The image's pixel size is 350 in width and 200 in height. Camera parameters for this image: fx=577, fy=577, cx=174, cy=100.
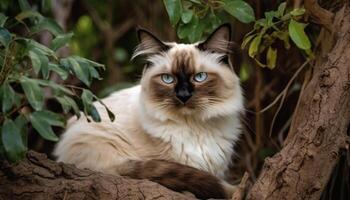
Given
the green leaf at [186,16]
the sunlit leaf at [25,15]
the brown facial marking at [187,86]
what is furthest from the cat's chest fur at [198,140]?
the sunlit leaf at [25,15]

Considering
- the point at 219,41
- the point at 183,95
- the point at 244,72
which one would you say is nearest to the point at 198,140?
the point at 183,95

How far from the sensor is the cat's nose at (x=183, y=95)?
2.94 m

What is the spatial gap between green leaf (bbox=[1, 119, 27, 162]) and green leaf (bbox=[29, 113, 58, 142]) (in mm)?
63

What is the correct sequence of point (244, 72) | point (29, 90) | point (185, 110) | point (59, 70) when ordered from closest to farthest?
point (29, 90), point (59, 70), point (185, 110), point (244, 72)

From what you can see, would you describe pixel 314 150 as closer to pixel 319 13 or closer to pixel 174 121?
pixel 319 13

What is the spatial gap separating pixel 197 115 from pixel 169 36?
2.54 meters

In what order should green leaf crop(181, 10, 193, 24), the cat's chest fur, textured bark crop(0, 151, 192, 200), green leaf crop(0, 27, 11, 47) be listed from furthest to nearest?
1. the cat's chest fur
2. green leaf crop(181, 10, 193, 24)
3. textured bark crop(0, 151, 192, 200)
4. green leaf crop(0, 27, 11, 47)

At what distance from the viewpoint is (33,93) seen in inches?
77.9

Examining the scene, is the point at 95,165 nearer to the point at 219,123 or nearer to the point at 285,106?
the point at 219,123

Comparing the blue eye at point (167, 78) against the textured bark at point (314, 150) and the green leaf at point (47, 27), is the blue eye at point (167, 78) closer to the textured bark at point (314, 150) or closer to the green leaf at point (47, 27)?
the green leaf at point (47, 27)

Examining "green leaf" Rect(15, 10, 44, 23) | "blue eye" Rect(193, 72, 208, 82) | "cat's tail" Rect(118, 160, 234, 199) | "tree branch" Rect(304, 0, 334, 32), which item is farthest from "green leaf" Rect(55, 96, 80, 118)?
"tree branch" Rect(304, 0, 334, 32)

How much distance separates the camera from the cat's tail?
8.96ft

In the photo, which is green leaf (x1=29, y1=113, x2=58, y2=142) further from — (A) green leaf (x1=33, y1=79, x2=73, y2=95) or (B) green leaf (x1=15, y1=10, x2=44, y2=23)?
(B) green leaf (x1=15, y1=10, x2=44, y2=23)

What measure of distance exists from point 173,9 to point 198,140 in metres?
0.83
